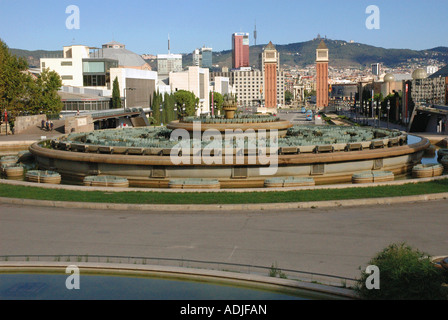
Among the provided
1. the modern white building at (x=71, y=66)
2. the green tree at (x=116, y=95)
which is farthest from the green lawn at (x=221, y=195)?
the modern white building at (x=71, y=66)

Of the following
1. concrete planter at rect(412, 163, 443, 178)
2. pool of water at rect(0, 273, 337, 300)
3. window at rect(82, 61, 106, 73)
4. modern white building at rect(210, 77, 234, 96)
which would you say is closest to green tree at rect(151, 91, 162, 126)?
window at rect(82, 61, 106, 73)

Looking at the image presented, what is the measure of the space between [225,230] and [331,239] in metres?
3.30

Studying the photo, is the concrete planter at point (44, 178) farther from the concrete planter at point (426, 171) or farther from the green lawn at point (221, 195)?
the concrete planter at point (426, 171)

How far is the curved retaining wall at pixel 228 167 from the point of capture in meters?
26.1

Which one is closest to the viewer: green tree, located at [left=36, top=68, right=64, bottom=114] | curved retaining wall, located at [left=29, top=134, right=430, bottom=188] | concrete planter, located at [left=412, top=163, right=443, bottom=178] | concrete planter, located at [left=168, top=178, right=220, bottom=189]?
concrete planter, located at [left=168, top=178, right=220, bottom=189]

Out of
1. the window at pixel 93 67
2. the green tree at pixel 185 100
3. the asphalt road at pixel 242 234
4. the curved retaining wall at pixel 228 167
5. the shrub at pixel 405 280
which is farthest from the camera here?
the green tree at pixel 185 100

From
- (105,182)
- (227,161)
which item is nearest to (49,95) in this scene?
(105,182)

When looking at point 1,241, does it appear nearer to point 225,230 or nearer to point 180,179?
point 225,230

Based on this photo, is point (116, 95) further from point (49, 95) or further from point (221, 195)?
point (221, 195)

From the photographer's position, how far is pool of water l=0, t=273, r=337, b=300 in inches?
418

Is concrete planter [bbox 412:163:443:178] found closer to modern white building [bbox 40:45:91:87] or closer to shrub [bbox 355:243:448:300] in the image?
shrub [bbox 355:243:448:300]

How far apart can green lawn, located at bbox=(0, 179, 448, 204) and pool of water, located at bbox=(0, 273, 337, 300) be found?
31.8 feet

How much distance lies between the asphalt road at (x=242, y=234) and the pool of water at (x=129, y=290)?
284cm
